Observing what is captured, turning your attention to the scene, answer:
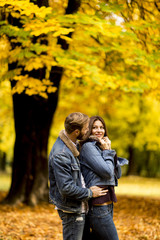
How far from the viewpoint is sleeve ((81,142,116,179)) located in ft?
9.62

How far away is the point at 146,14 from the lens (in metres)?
6.89

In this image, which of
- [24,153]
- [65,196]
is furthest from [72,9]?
[65,196]

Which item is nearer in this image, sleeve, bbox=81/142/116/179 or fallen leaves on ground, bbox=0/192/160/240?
sleeve, bbox=81/142/116/179

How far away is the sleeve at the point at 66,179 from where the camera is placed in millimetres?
2730

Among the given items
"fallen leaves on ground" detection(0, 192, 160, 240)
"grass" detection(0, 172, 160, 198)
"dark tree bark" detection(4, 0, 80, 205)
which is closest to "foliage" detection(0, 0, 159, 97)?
"dark tree bark" detection(4, 0, 80, 205)

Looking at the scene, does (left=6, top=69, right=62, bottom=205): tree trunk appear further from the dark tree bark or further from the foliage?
the foliage

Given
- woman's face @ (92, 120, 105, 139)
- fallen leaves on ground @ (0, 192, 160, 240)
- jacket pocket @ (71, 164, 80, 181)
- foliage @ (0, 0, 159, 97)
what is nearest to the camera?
jacket pocket @ (71, 164, 80, 181)

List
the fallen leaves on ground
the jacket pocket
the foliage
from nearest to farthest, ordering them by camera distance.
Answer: the jacket pocket < the foliage < the fallen leaves on ground

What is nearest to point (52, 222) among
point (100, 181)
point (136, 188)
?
point (100, 181)

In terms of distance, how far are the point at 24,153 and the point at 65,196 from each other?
248 inches

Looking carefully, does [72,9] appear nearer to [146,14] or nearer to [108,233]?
[146,14]

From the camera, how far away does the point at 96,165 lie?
294cm

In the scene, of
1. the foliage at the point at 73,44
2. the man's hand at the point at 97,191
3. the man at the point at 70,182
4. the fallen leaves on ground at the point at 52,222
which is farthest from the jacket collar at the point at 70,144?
the fallen leaves on ground at the point at 52,222

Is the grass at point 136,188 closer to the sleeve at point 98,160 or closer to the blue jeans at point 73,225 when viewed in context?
the sleeve at point 98,160
